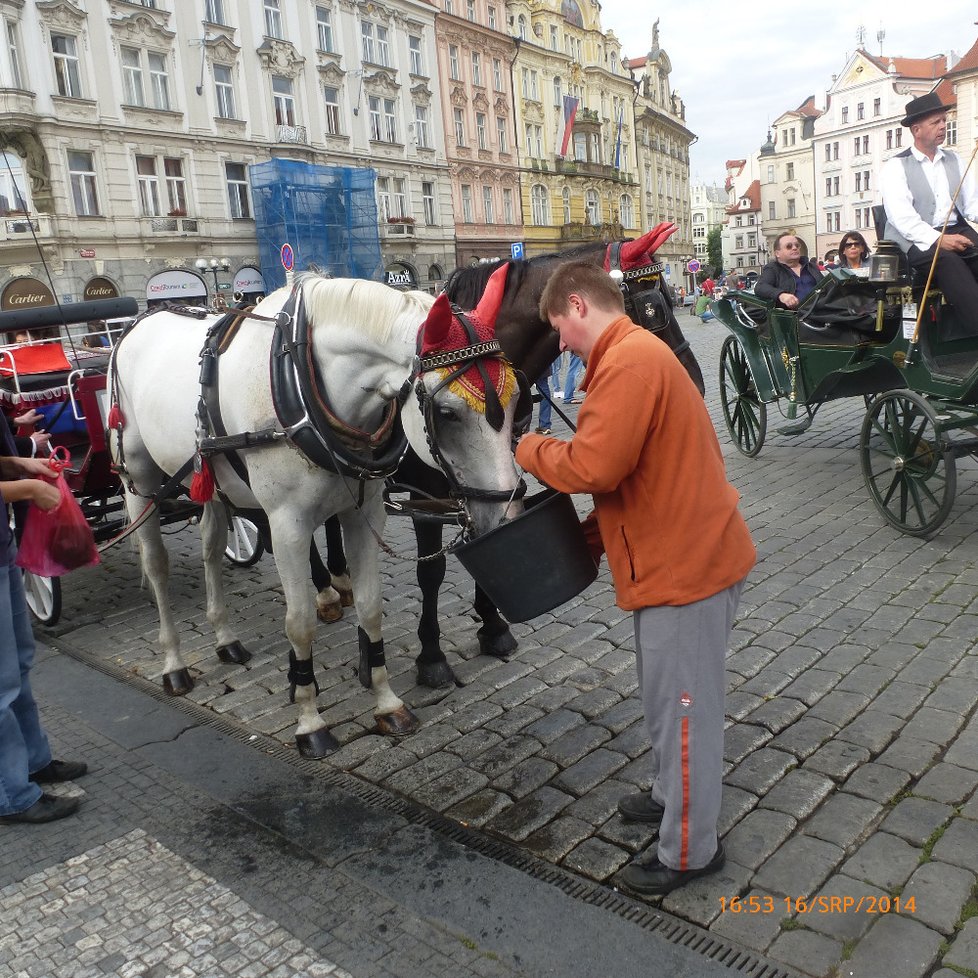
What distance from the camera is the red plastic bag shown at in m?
3.53

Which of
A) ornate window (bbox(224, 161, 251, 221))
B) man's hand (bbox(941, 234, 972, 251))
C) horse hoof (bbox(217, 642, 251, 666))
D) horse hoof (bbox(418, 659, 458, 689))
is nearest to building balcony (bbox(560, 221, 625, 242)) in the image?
ornate window (bbox(224, 161, 251, 221))

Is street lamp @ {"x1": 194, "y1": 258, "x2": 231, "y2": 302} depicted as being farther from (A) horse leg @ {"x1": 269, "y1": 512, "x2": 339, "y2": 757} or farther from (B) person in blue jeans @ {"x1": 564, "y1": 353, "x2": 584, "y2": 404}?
(A) horse leg @ {"x1": 269, "y1": 512, "x2": 339, "y2": 757}

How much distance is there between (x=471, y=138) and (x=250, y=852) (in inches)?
1609

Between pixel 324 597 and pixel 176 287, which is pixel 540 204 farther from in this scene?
pixel 324 597

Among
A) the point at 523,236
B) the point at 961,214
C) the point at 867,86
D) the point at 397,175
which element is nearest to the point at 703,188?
the point at 867,86

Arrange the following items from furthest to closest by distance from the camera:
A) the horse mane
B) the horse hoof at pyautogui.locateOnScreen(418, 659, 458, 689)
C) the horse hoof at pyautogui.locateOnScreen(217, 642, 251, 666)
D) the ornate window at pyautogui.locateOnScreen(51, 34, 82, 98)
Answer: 1. the ornate window at pyautogui.locateOnScreen(51, 34, 82, 98)
2. the horse hoof at pyautogui.locateOnScreen(217, 642, 251, 666)
3. the horse hoof at pyautogui.locateOnScreen(418, 659, 458, 689)
4. the horse mane

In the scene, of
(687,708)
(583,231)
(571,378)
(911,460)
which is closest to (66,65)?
(571,378)

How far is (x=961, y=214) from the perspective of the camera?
5348 millimetres

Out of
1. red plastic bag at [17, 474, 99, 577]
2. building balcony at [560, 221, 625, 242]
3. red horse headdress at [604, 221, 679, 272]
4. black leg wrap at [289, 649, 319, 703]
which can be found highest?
building balcony at [560, 221, 625, 242]

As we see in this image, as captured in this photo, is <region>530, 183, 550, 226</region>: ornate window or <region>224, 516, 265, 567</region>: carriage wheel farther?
<region>530, 183, 550, 226</region>: ornate window

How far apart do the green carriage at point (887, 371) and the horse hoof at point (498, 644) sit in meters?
2.82

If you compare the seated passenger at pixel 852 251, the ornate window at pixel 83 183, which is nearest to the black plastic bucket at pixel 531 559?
the seated passenger at pixel 852 251

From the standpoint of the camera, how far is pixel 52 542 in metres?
3.55

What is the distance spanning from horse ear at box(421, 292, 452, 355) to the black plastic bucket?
0.65m
